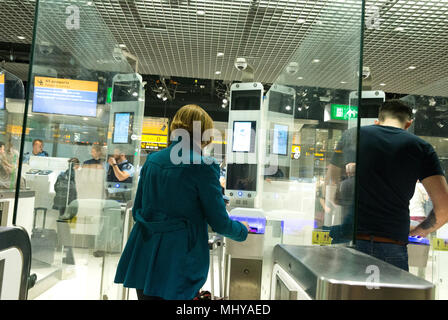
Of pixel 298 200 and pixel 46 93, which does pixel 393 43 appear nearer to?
pixel 298 200

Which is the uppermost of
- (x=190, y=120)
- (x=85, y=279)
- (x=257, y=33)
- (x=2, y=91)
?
(x=257, y=33)

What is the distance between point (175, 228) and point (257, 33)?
11.7 feet

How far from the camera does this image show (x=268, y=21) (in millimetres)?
4176

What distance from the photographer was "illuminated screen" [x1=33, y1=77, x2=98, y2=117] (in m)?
2.22

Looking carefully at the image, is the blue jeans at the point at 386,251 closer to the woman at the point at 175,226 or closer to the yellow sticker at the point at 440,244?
the woman at the point at 175,226

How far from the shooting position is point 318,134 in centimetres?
270

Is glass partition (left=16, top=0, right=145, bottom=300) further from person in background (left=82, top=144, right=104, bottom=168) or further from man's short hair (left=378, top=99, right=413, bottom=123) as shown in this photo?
man's short hair (left=378, top=99, right=413, bottom=123)

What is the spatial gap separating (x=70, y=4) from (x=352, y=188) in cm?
229

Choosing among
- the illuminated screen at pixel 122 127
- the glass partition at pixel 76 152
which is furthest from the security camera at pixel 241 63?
the illuminated screen at pixel 122 127
